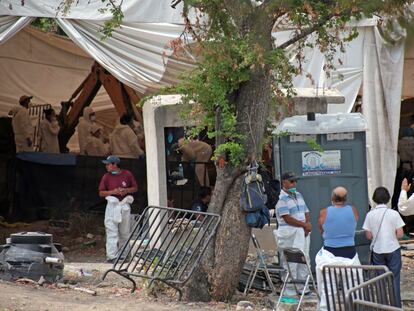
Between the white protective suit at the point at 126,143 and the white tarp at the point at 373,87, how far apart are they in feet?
12.2

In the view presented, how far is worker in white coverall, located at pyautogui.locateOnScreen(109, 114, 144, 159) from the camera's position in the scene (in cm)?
1764

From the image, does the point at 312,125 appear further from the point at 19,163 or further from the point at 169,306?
the point at 19,163

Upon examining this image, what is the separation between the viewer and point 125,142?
58.1 ft

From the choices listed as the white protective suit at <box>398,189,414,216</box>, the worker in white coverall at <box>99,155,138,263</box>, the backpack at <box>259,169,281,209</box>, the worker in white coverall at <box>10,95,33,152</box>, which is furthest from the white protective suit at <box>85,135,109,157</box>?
the backpack at <box>259,169,281,209</box>

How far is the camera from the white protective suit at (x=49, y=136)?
18.5 m

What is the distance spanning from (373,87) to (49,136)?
6.53 m

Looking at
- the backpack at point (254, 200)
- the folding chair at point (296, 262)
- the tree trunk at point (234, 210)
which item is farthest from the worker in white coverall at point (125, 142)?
the folding chair at point (296, 262)

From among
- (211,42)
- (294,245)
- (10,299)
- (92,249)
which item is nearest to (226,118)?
(211,42)

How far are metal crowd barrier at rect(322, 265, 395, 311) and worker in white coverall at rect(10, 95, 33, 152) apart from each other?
10.9 metres

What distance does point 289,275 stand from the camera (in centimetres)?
1030

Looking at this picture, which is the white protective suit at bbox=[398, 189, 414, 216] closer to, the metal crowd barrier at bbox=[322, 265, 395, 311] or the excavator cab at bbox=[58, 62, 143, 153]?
the metal crowd barrier at bbox=[322, 265, 395, 311]

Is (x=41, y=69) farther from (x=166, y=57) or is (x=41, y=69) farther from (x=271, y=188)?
(x=271, y=188)

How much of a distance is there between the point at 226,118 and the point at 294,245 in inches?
68.8

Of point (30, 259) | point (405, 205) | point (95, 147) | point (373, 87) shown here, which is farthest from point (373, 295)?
point (95, 147)
